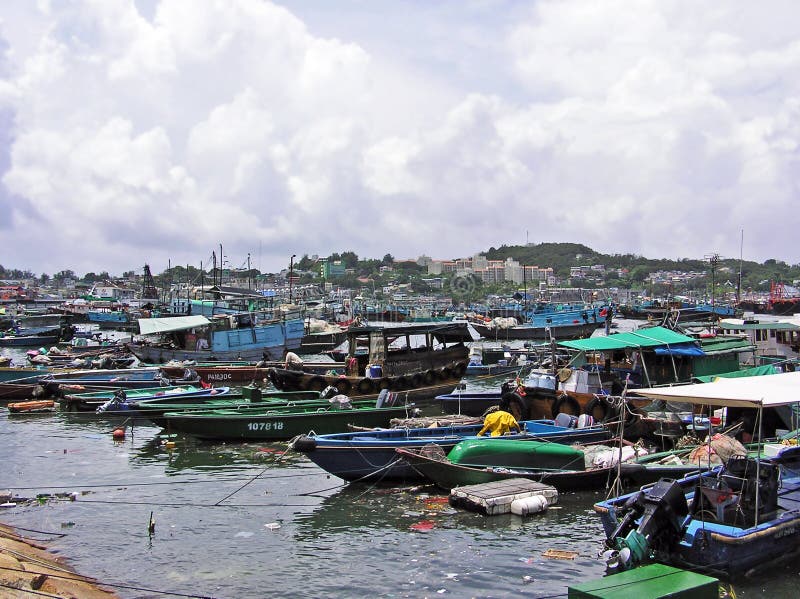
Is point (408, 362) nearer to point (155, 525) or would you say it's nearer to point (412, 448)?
point (412, 448)

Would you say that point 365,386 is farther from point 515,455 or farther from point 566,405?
point 515,455

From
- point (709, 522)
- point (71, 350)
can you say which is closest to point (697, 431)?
point (709, 522)

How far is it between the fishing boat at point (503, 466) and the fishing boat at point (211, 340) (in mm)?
29661

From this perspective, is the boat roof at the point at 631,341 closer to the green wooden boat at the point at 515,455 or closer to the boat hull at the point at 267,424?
the boat hull at the point at 267,424

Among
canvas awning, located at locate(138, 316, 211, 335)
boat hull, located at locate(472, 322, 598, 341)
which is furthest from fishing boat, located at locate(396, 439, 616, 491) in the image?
boat hull, located at locate(472, 322, 598, 341)

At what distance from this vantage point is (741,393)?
10570mm

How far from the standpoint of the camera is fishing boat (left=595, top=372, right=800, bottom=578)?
9.71 metres

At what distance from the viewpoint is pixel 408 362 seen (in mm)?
30172

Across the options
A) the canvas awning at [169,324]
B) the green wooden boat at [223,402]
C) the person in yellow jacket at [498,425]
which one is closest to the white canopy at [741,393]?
the person in yellow jacket at [498,425]

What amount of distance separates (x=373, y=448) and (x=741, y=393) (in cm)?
766

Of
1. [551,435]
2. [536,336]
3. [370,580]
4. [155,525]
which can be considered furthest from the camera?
[536,336]

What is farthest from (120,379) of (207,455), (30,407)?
(207,455)

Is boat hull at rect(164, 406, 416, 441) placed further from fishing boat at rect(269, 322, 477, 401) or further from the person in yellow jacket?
fishing boat at rect(269, 322, 477, 401)

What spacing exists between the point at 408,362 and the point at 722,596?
2080cm
